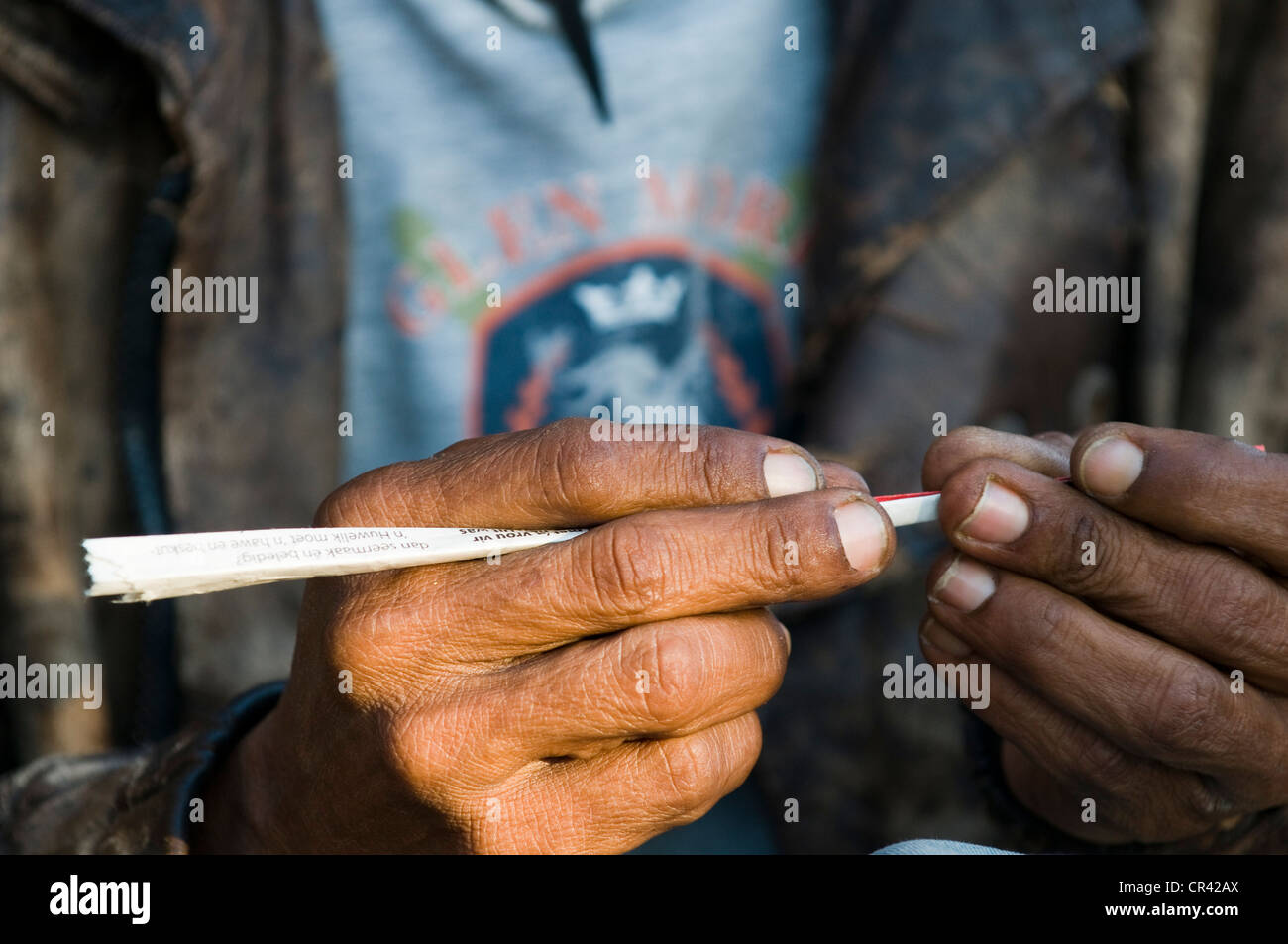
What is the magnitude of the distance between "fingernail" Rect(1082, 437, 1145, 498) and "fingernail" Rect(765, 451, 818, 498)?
232 millimetres

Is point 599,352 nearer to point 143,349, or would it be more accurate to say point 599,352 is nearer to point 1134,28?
point 143,349

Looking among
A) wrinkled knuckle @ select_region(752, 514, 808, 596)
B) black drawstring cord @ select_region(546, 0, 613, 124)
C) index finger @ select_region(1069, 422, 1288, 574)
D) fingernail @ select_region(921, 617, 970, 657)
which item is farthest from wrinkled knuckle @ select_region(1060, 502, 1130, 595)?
black drawstring cord @ select_region(546, 0, 613, 124)

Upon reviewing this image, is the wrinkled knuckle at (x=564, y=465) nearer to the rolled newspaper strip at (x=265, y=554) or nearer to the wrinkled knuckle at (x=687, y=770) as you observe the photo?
the rolled newspaper strip at (x=265, y=554)

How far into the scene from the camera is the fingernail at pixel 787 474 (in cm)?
67

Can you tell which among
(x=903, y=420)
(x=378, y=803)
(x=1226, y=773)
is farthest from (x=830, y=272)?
(x=378, y=803)

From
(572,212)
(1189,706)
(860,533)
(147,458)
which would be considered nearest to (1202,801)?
(1189,706)

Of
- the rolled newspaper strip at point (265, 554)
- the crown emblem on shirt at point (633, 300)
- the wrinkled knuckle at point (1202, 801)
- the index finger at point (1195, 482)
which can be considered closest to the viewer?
the rolled newspaper strip at point (265, 554)

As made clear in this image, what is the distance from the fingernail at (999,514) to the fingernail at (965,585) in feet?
0.19

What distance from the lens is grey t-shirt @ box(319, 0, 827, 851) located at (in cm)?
133

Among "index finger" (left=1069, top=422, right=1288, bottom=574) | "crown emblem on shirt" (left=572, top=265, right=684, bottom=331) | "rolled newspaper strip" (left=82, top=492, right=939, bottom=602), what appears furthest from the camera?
"crown emblem on shirt" (left=572, top=265, right=684, bottom=331)

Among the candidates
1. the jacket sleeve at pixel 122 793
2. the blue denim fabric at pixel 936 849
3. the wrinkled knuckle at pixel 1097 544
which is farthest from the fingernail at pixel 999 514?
the jacket sleeve at pixel 122 793

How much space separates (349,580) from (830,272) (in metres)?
0.84

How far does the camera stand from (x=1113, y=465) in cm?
73

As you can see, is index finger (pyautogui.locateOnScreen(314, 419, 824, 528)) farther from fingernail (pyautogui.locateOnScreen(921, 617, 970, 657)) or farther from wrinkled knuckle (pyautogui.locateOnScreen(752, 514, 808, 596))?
fingernail (pyautogui.locateOnScreen(921, 617, 970, 657))
